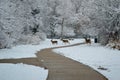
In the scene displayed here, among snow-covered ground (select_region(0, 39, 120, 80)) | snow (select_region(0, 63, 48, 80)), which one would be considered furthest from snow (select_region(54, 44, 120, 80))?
snow (select_region(0, 63, 48, 80))

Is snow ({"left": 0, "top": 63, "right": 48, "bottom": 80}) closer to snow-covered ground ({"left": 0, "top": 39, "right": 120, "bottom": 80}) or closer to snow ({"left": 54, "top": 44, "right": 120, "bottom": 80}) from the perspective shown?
snow-covered ground ({"left": 0, "top": 39, "right": 120, "bottom": 80})

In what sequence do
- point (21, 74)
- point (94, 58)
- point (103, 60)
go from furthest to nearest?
point (94, 58)
point (103, 60)
point (21, 74)

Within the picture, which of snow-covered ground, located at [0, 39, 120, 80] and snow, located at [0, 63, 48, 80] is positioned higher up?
snow, located at [0, 63, 48, 80]

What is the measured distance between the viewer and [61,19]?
190ft

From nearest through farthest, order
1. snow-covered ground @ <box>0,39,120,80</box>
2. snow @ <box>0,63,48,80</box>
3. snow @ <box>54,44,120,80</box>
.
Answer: snow @ <box>0,63,48,80</box>
snow @ <box>54,44,120,80</box>
snow-covered ground @ <box>0,39,120,80</box>

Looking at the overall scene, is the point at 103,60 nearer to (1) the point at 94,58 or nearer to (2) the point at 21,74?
(1) the point at 94,58

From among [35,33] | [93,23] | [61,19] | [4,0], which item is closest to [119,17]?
[93,23]

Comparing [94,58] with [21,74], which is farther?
[94,58]

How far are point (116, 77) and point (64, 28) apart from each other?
4844 cm

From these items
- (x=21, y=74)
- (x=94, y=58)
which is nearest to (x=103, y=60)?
(x=94, y=58)

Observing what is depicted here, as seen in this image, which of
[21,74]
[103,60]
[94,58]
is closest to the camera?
[21,74]

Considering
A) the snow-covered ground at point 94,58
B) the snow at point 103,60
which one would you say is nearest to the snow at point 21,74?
the snow-covered ground at point 94,58

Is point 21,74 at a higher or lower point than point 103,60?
higher

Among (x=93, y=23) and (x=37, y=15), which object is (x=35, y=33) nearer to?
(x=37, y=15)
